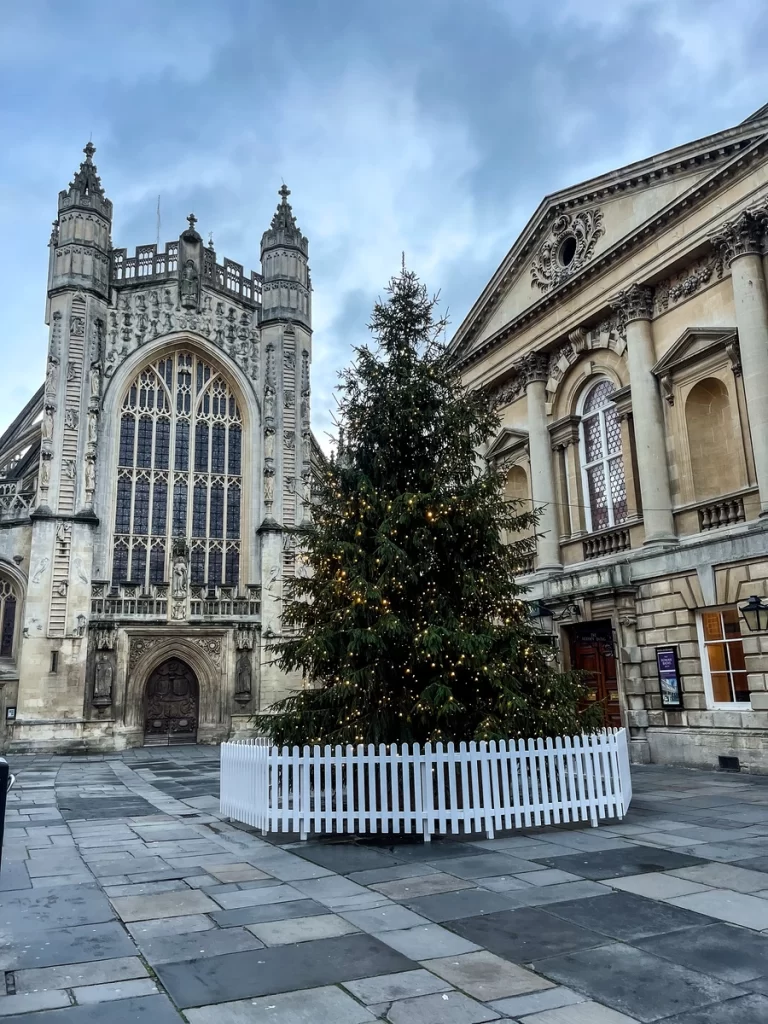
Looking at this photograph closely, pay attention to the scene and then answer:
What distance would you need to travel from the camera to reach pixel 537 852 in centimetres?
819

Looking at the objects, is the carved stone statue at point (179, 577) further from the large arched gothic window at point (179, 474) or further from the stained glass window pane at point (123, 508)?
the stained glass window pane at point (123, 508)

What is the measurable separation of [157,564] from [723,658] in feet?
70.8

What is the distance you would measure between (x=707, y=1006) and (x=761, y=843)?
476 cm

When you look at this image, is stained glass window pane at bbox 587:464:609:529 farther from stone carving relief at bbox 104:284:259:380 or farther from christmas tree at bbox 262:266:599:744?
stone carving relief at bbox 104:284:259:380

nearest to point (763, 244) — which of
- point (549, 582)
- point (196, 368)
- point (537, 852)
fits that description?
point (549, 582)

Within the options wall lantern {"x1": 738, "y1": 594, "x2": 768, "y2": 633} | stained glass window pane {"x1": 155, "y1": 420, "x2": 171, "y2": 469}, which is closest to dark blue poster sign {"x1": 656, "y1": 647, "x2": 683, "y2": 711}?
wall lantern {"x1": 738, "y1": 594, "x2": 768, "y2": 633}

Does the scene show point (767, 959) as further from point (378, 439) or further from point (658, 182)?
point (658, 182)

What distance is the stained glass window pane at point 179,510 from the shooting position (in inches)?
1220

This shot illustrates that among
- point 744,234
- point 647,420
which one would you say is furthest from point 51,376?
point 744,234

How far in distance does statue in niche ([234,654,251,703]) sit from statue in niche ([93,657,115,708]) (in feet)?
15.0

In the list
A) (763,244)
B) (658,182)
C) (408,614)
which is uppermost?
(658,182)

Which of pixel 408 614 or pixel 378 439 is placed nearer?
pixel 408 614

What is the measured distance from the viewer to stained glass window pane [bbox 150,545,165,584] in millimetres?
30156

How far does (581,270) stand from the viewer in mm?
19859
